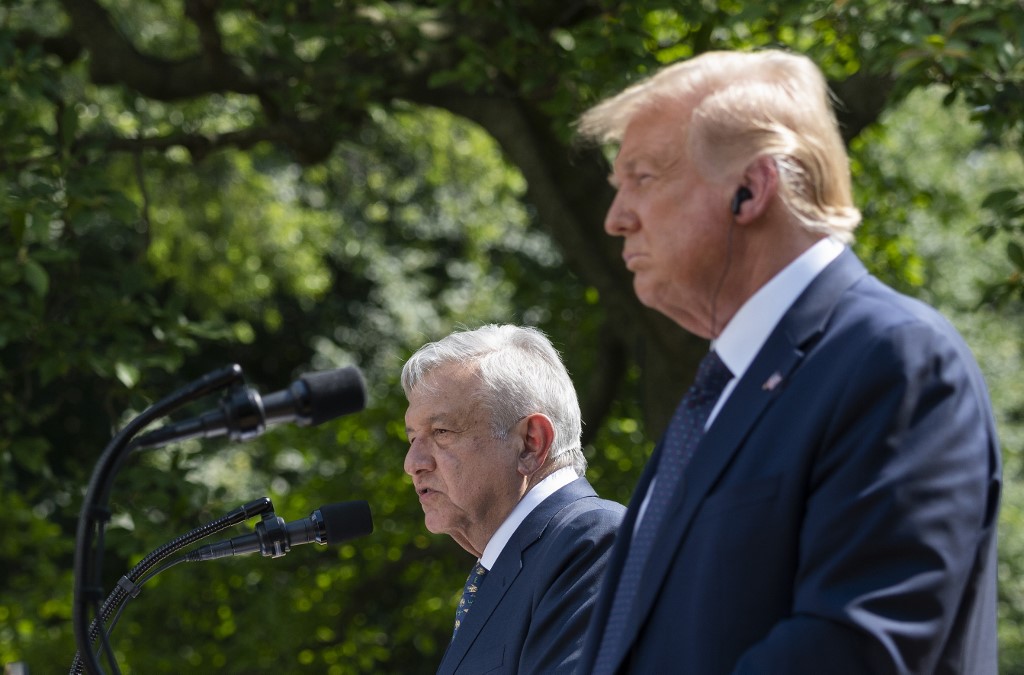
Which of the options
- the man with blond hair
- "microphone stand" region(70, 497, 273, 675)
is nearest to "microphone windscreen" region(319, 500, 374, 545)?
"microphone stand" region(70, 497, 273, 675)

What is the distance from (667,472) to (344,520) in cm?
93

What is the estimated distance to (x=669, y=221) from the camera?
1713 millimetres

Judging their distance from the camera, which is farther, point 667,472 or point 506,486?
point 506,486

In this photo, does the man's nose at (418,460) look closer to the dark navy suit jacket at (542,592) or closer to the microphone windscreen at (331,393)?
the dark navy suit jacket at (542,592)

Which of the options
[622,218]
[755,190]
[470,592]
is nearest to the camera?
[755,190]

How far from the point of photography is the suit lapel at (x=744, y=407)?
62.4 inches

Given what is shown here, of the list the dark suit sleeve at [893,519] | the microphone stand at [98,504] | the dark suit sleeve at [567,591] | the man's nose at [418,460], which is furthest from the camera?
the man's nose at [418,460]

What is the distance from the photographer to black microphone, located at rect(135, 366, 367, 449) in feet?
6.09

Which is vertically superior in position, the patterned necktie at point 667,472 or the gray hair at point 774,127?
the gray hair at point 774,127

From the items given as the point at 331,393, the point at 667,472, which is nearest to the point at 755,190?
the point at 667,472

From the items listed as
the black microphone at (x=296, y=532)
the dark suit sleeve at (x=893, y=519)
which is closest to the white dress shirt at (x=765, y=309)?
the dark suit sleeve at (x=893, y=519)

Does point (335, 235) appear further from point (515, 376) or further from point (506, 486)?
point (506, 486)

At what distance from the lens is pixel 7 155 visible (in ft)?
16.1

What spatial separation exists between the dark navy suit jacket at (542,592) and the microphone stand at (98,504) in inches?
41.7
